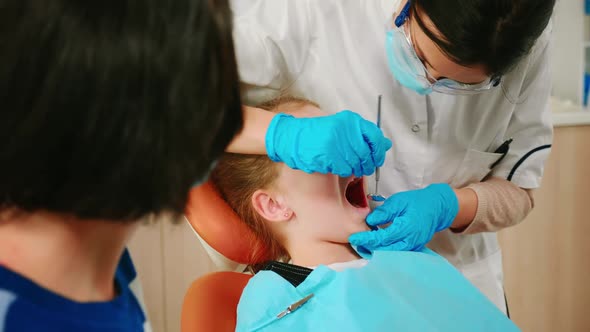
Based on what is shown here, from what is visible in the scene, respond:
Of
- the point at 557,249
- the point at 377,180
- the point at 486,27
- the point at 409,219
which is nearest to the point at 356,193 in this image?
the point at 377,180

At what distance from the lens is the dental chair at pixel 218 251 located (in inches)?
52.5

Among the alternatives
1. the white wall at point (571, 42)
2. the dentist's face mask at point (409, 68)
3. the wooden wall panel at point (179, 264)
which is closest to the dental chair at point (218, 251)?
the dentist's face mask at point (409, 68)

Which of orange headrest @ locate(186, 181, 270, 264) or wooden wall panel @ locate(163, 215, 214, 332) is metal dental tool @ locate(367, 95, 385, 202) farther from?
wooden wall panel @ locate(163, 215, 214, 332)

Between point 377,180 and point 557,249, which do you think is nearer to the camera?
point 377,180

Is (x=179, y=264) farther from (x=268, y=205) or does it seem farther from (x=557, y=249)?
(x=557, y=249)

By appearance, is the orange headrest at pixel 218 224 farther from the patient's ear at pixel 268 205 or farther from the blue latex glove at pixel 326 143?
the blue latex glove at pixel 326 143

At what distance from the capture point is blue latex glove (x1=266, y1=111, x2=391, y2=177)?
1.16 meters

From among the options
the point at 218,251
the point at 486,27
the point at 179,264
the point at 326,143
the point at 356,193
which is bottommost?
the point at 179,264

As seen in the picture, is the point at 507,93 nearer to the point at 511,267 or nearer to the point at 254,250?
the point at 254,250

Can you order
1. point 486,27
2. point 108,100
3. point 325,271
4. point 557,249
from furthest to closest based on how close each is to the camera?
1. point 557,249
2. point 325,271
3. point 486,27
4. point 108,100

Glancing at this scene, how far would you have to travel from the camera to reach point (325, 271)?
129 centimetres

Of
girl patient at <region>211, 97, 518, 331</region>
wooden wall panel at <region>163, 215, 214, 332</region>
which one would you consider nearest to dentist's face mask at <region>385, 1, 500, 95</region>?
girl patient at <region>211, 97, 518, 331</region>

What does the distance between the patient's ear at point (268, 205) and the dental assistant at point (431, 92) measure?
0.62ft

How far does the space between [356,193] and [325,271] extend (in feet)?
0.92
